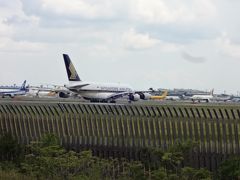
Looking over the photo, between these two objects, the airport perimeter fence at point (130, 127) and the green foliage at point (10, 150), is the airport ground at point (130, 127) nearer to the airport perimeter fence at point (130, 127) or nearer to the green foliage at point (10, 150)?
the airport perimeter fence at point (130, 127)

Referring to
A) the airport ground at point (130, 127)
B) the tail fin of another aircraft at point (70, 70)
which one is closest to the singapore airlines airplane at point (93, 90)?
the tail fin of another aircraft at point (70, 70)

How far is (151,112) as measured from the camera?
53.3ft

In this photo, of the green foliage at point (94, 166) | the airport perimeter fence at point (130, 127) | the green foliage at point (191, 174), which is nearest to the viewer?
the green foliage at point (94, 166)

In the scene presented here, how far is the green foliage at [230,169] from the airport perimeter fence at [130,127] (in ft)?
3.27

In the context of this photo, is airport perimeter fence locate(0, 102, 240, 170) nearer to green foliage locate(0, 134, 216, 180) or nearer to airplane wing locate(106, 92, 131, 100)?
green foliage locate(0, 134, 216, 180)

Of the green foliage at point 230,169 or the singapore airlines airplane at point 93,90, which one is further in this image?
the singapore airlines airplane at point 93,90

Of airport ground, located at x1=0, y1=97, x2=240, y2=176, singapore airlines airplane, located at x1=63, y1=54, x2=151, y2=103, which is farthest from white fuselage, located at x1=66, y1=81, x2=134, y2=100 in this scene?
airport ground, located at x1=0, y1=97, x2=240, y2=176

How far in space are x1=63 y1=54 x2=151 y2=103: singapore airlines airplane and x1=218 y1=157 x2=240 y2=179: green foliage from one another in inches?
2241

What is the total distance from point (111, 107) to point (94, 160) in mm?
4056

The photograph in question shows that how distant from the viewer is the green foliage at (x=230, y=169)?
13.0 meters

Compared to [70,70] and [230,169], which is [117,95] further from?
[230,169]

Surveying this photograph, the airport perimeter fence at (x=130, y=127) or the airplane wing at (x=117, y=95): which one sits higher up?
the airplane wing at (x=117, y=95)

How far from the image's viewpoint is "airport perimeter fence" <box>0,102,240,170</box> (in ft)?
49.5

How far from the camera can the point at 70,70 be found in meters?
76.5
